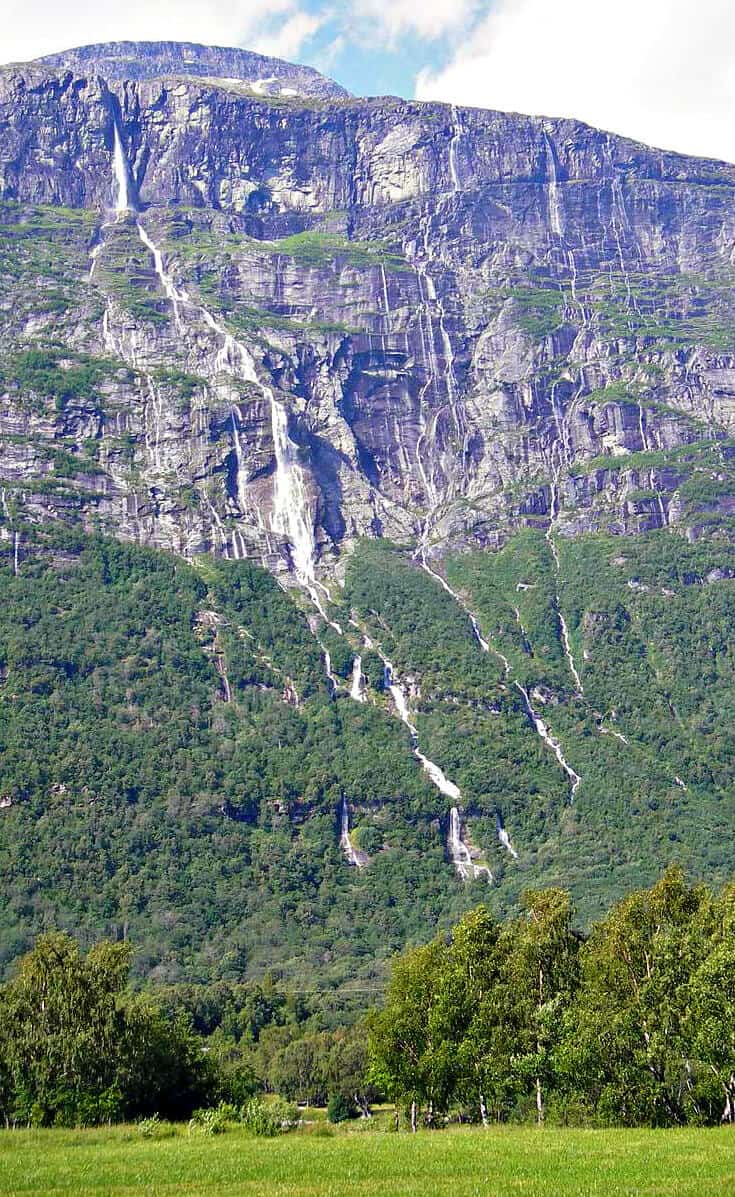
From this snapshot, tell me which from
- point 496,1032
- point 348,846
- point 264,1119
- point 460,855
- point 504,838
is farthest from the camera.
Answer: point 504,838

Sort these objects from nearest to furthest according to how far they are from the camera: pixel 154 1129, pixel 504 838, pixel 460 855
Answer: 1. pixel 154 1129
2. pixel 460 855
3. pixel 504 838

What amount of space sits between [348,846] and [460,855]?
63.2 ft

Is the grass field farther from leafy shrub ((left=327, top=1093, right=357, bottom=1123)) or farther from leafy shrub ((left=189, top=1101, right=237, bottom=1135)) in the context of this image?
leafy shrub ((left=327, top=1093, right=357, bottom=1123))

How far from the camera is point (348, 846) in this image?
194375 mm

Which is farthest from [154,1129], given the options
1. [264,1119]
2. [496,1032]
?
[496,1032]

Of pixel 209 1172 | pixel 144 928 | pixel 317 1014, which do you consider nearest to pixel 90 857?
pixel 144 928

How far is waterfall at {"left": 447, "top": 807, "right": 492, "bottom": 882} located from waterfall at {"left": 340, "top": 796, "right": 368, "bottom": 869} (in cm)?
1549

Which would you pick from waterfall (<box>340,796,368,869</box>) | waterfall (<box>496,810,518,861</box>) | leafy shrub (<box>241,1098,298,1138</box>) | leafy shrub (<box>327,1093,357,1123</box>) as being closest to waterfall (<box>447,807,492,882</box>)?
waterfall (<box>496,810,518,861</box>)

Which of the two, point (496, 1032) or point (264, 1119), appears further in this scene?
point (496, 1032)

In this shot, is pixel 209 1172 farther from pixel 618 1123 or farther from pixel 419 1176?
pixel 618 1123

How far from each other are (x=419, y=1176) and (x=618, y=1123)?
21.6m

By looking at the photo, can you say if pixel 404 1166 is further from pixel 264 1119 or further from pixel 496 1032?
pixel 496 1032

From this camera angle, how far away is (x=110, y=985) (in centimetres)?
6588

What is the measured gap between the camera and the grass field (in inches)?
1220
